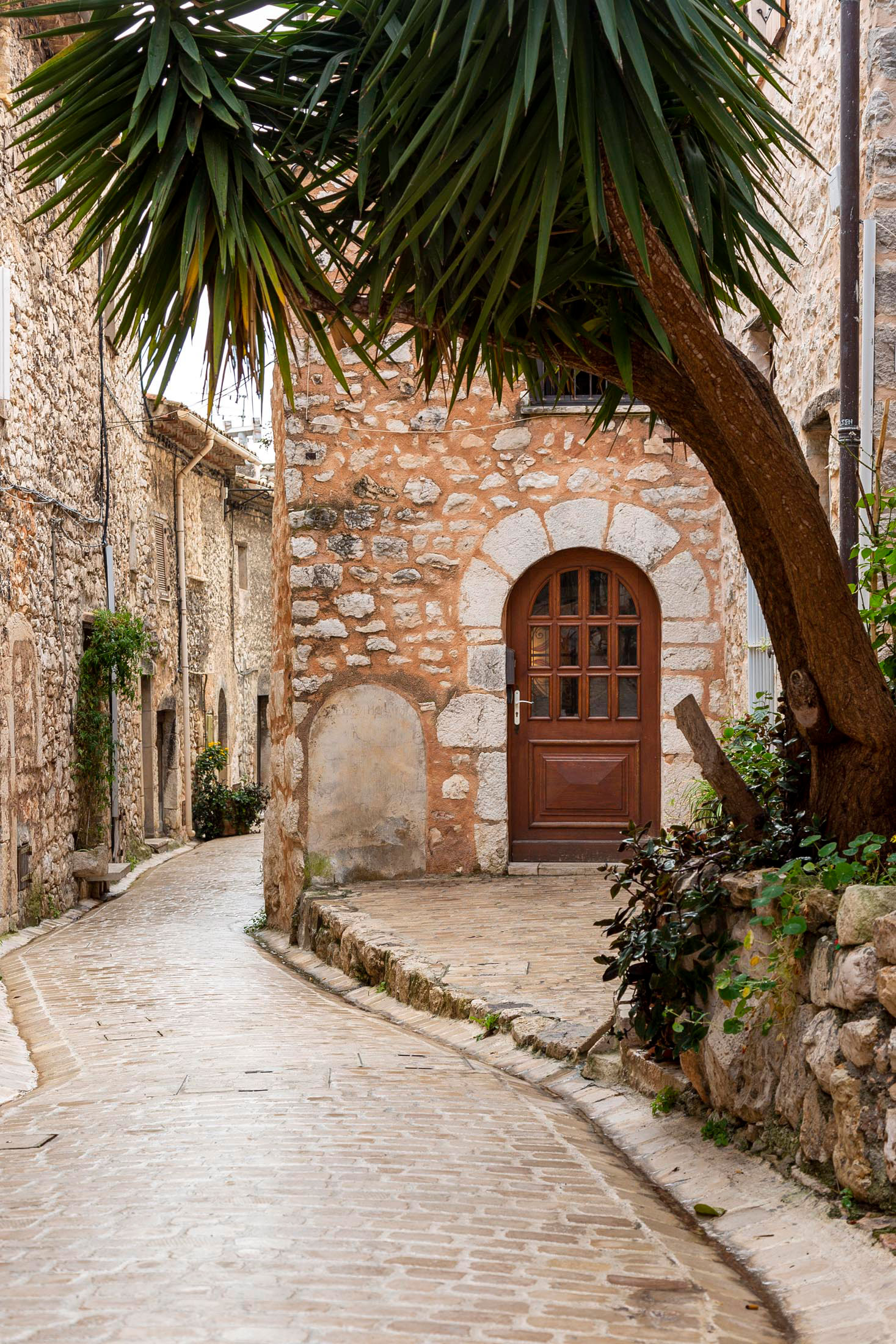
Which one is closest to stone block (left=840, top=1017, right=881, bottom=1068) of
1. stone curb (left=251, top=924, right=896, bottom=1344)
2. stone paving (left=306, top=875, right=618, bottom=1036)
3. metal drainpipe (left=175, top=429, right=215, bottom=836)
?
stone curb (left=251, top=924, right=896, bottom=1344)

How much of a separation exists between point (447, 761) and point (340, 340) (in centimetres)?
458

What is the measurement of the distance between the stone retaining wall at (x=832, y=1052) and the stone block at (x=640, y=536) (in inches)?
202

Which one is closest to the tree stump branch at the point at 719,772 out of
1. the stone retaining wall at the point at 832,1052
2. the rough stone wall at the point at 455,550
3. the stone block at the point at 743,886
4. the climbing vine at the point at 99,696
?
the stone block at the point at 743,886

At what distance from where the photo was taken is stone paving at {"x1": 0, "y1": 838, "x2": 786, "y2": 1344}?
2.38m

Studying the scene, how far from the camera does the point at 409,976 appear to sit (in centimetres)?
589

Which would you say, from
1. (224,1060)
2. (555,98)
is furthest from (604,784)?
(555,98)

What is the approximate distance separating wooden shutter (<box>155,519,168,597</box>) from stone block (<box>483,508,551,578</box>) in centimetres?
811

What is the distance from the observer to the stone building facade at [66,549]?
8859 mm

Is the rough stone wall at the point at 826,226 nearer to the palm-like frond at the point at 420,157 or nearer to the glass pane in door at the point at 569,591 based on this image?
the palm-like frond at the point at 420,157

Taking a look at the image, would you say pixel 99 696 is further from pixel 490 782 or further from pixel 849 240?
pixel 849 240

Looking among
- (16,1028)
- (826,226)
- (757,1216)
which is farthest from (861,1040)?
(16,1028)

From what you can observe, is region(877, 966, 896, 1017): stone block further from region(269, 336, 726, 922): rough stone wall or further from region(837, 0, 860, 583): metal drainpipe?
region(269, 336, 726, 922): rough stone wall

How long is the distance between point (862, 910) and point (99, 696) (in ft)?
30.4

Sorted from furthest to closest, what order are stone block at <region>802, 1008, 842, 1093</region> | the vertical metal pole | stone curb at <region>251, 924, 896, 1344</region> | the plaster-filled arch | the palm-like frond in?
1. the vertical metal pole
2. the plaster-filled arch
3. the palm-like frond
4. stone block at <region>802, 1008, 842, 1093</region>
5. stone curb at <region>251, 924, 896, 1344</region>
